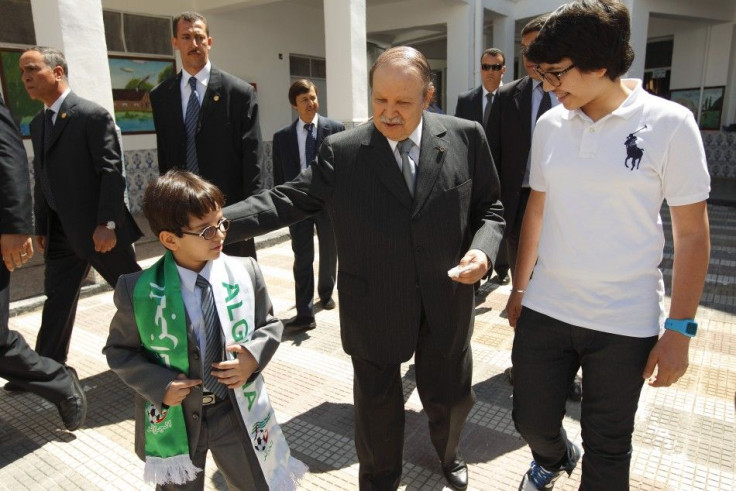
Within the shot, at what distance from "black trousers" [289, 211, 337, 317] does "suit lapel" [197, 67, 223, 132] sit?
1334mm

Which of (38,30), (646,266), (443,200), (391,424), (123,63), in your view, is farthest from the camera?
(123,63)

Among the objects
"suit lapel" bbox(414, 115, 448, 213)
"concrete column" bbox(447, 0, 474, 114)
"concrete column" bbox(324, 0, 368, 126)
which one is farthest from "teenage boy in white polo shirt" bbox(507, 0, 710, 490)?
"concrete column" bbox(447, 0, 474, 114)

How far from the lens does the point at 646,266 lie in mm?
1860

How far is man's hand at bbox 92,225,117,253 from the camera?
3326mm

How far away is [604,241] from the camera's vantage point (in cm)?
187

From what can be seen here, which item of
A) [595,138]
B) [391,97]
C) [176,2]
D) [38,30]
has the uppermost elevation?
[176,2]

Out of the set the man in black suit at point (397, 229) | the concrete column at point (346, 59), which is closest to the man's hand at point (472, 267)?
the man in black suit at point (397, 229)

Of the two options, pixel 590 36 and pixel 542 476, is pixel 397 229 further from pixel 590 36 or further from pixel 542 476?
pixel 542 476

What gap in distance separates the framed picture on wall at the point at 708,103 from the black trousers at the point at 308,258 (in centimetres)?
1137

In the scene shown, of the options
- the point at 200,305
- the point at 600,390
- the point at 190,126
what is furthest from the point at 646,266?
the point at 190,126

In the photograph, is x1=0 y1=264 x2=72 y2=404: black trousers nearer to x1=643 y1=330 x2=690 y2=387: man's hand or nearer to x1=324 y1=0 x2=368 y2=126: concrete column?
x1=643 y1=330 x2=690 y2=387: man's hand

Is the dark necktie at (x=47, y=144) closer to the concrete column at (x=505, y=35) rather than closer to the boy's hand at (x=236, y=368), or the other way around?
the boy's hand at (x=236, y=368)

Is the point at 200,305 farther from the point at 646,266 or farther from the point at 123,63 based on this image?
the point at 123,63

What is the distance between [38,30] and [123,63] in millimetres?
3766
